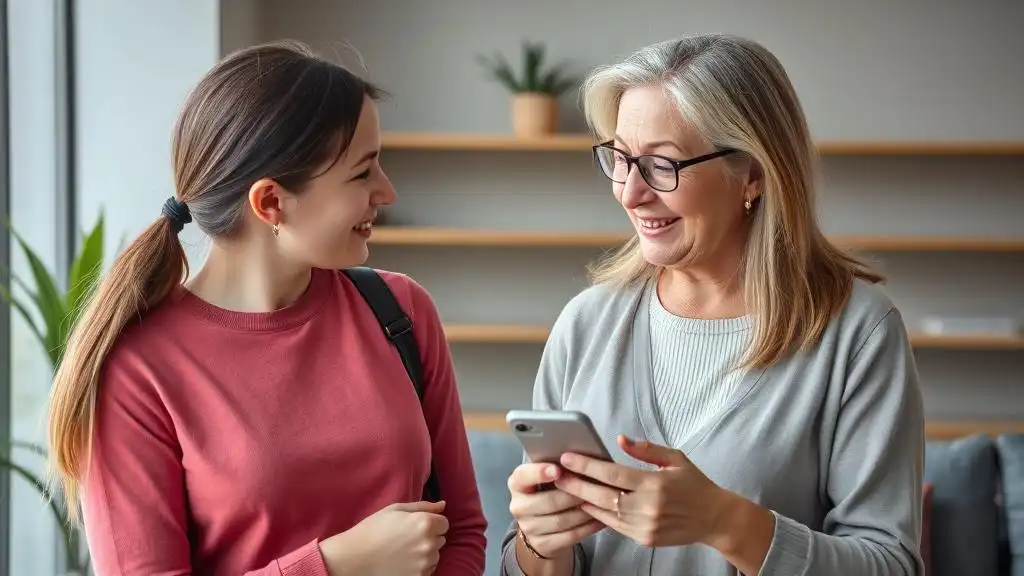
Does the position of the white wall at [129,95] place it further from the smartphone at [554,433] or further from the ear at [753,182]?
the smartphone at [554,433]

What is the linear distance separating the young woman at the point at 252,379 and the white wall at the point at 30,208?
6.98ft

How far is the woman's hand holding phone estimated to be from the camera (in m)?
1.45

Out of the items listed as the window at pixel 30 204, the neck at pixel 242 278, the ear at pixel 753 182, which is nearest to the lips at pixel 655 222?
the ear at pixel 753 182

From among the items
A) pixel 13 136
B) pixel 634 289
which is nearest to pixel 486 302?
pixel 13 136

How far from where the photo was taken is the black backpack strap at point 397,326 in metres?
1.62

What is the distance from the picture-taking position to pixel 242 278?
1.56 meters

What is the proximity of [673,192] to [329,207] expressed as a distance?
50 cm

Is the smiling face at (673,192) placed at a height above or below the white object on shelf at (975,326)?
above

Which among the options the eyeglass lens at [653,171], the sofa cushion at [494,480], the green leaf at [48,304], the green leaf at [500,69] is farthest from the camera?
the green leaf at [500,69]

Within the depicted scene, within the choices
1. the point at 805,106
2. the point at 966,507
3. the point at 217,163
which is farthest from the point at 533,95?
the point at 217,163

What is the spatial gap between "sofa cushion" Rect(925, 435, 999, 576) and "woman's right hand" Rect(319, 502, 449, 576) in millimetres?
1736

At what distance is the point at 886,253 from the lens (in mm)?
4547

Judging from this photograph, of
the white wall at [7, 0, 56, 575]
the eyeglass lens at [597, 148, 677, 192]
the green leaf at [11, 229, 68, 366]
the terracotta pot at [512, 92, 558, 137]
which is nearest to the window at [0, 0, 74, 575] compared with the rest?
the white wall at [7, 0, 56, 575]

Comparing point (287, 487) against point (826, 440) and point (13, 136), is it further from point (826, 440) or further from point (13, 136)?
point (13, 136)
